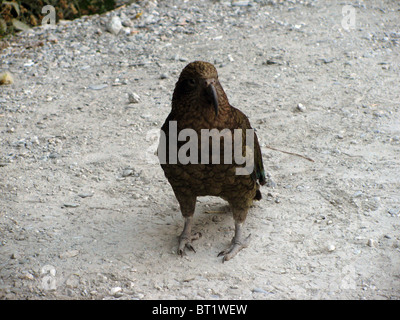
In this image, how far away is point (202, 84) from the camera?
3.31m

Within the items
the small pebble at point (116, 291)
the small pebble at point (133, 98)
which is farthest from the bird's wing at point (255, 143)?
the small pebble at point (133, 98)

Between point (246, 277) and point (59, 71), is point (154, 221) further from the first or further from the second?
point (59, 71)

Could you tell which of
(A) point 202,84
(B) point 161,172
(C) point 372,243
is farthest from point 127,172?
(C) point 372,243

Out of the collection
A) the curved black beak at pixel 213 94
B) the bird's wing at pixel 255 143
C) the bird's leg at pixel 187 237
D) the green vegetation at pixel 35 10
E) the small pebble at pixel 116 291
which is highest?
the curved black beak at pixel 213 94

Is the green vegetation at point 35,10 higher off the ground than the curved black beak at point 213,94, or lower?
lower

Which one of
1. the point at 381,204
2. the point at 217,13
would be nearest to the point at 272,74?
the point at 217,13

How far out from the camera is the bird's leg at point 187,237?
3.89 meters

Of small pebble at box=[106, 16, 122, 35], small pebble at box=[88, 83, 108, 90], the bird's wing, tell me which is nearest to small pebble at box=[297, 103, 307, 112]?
the bird's wing

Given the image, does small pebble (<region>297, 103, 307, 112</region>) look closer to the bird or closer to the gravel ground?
the gravel ground

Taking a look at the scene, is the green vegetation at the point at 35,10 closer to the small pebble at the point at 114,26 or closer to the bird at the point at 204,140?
the small pebble at the point at 114,26

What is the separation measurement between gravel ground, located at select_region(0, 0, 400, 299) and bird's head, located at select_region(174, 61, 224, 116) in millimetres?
1294

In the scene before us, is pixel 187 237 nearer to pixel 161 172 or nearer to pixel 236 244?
pixel 236 244

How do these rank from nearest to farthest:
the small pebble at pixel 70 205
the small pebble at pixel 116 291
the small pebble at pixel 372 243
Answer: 1. the small pebble at pixel 116 291
2. the small pebble at pixel 372 243
3. the small pebble at pixel 70 205

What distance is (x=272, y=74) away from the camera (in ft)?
22.0
